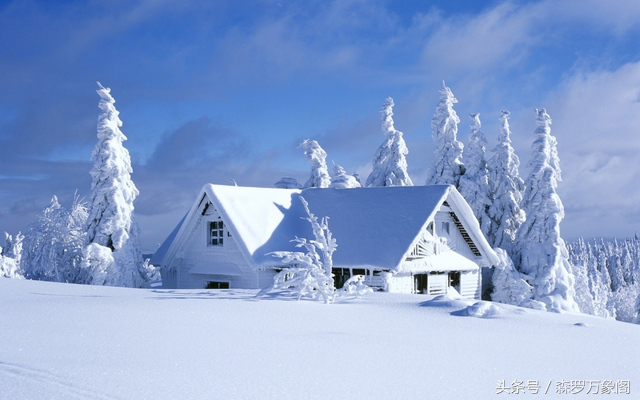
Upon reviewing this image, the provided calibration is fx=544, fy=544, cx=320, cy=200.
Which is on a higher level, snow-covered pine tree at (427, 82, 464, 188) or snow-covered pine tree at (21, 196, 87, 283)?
snow-covered pine tree at (427, 82, 464, 188)

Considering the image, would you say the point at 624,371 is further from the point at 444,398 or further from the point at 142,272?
the point at 142,272

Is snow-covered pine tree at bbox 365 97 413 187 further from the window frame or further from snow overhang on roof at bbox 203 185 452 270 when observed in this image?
the window frame

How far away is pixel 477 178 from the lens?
38.2 metres

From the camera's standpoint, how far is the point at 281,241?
82.3 feet

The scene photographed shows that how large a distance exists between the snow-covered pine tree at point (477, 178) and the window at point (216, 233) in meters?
18.8

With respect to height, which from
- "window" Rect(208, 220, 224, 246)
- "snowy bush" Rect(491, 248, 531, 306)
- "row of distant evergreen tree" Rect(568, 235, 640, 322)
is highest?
"window" Rect(208, 220, 224, 246)

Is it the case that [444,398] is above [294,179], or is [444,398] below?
below

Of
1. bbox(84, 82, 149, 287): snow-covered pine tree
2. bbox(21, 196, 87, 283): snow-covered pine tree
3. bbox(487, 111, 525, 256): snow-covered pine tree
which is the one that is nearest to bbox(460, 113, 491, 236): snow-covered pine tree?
bbox(487, 111, 525, 256): snow-covered pine tree

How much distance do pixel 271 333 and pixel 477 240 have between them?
1886cm

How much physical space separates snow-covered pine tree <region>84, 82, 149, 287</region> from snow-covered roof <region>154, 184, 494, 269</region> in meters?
3.18

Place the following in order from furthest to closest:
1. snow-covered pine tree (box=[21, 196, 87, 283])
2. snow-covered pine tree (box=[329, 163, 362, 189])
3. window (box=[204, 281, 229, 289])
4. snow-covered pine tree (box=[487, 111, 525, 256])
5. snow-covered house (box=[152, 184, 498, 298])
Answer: snow-covered pine tree (box=[487, 111, 525, 256]), snow-covered pine tree (box=[329, 163, 362, 189]), snow-covered pine tree (box=[21, 196, 87, 283]), window (box=[204, 281, 229, 289]), snow-covered house (box=[152, 184, 498, 298])

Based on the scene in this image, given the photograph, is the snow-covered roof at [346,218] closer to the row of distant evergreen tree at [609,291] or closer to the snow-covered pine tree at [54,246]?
the snow-covered pine tree at [54,246]

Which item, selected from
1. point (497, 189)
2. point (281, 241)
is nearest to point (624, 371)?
point (281, 241)

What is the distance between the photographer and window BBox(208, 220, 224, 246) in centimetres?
2603
